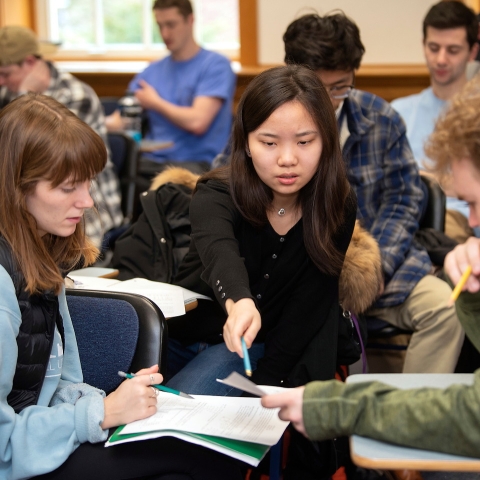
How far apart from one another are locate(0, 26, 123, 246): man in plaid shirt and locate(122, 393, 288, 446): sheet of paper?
7.24ft

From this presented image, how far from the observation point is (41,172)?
142cm

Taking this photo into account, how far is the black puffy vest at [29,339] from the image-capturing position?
1401 mm

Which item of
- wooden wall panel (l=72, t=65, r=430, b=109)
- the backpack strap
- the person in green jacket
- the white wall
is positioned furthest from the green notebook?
the white wall

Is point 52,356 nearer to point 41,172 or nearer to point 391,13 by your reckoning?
point 41,172

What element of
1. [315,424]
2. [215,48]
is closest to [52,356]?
[315,424]

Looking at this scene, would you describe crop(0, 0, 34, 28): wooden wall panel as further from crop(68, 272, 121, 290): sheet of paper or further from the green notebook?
the green notebook

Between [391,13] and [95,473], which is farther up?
[391,13]

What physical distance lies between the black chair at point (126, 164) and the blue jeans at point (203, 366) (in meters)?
1.71

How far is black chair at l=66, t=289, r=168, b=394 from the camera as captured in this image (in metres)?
1.65

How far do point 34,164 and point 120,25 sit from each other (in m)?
4.98

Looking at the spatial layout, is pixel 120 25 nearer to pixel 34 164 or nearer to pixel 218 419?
pixel 34 164

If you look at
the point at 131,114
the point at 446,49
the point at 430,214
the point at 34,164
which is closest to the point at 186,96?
the point at 131,114

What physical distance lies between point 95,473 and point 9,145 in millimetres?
649

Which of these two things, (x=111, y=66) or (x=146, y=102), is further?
(x=111, y=66)
